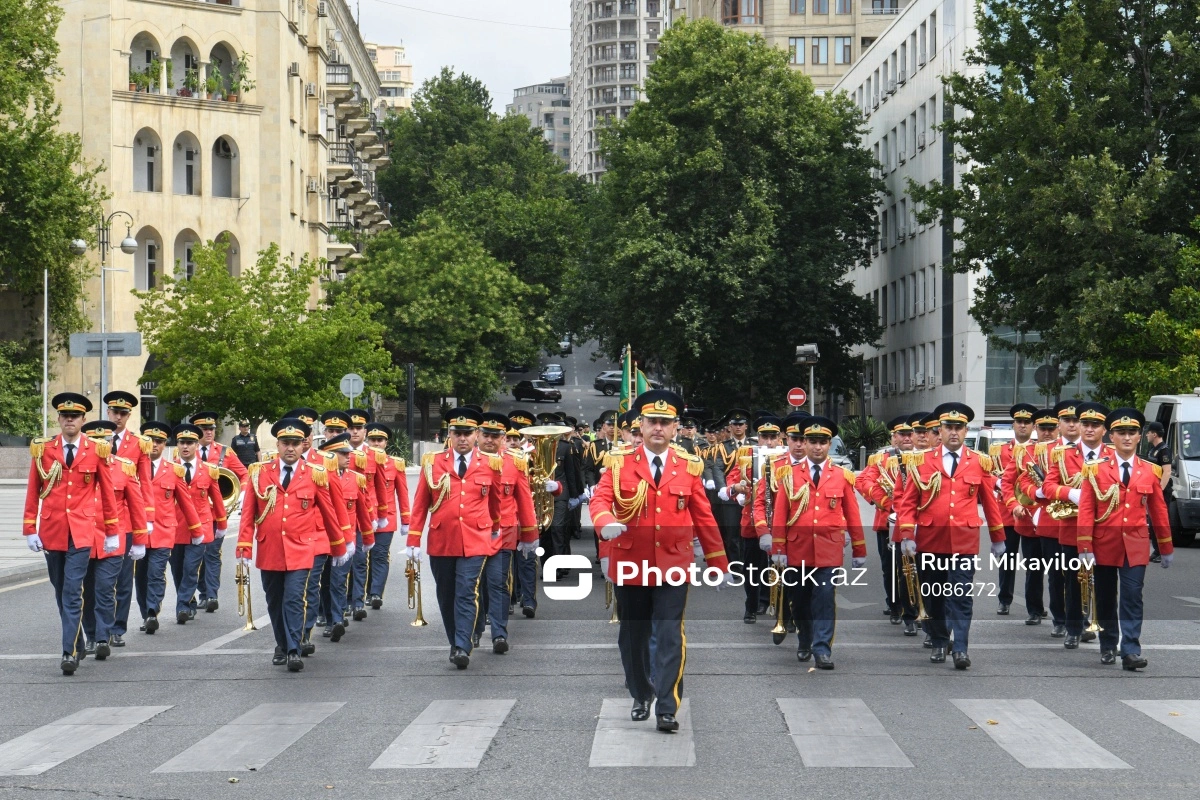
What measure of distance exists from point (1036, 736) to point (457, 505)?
5.07 m

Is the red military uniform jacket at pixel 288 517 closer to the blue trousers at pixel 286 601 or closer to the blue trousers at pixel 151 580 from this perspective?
the blue trousers at pixel 286 601

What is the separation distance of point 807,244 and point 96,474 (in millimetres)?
46708

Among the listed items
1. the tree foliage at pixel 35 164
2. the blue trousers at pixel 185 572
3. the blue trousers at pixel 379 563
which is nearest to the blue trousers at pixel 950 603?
the blue trousers at pixel 379 563

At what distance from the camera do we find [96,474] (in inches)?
550

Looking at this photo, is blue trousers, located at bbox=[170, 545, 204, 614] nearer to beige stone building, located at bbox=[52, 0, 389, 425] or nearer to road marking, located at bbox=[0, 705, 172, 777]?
road marking, located at bbox=[0, 705, 172, 777]

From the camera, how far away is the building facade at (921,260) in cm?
6125

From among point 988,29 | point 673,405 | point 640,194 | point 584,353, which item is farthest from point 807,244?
point 584,353

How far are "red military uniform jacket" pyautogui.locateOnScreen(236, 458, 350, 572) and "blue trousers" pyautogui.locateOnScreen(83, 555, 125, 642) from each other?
105cm

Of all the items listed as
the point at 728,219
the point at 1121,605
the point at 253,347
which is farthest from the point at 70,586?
the point at 728,219

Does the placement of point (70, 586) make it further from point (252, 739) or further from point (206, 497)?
point (252, 739)

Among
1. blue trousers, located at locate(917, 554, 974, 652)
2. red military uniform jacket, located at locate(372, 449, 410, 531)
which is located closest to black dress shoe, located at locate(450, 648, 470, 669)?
blue trousers, located at locate(917, 554, 974, 652)

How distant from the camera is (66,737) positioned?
397 inches

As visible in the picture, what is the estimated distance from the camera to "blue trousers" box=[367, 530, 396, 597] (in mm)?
17328

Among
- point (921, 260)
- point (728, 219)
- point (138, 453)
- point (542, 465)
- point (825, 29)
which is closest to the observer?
point (138, 453)
